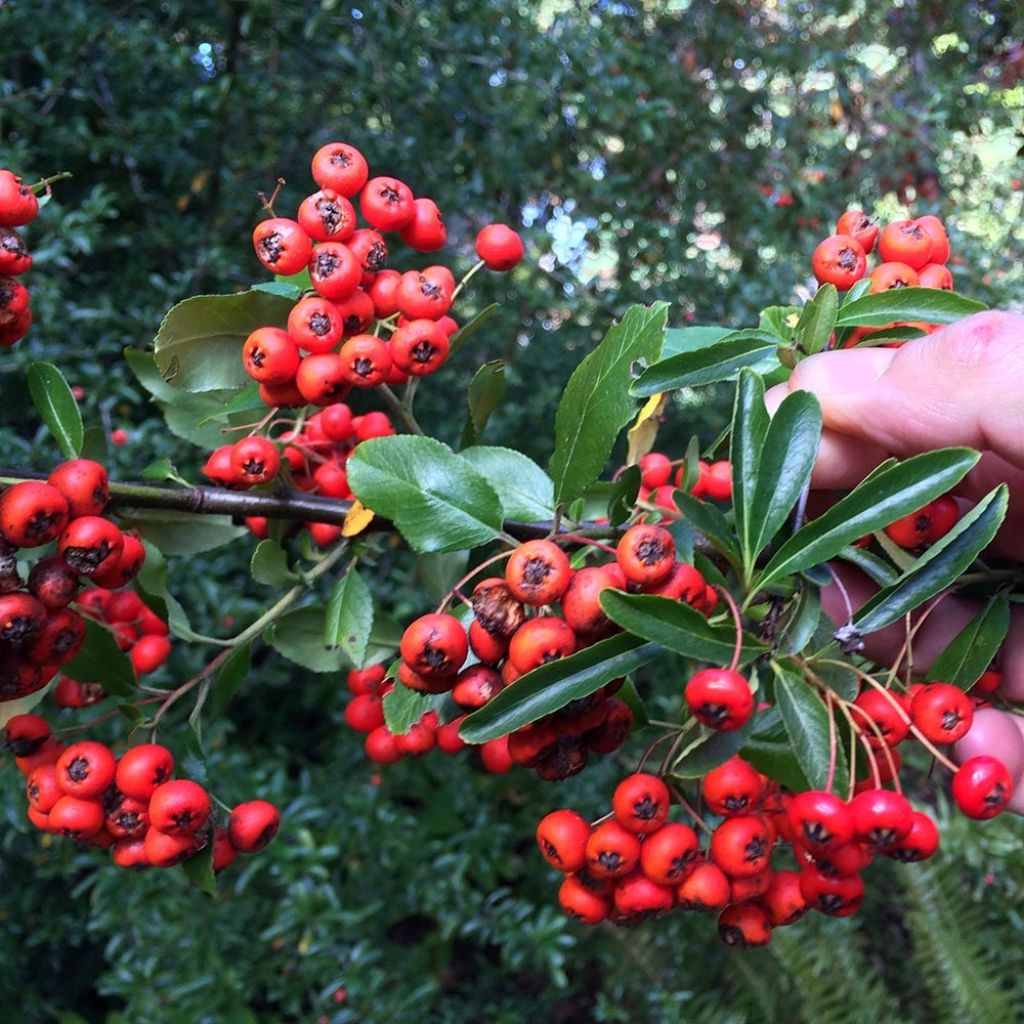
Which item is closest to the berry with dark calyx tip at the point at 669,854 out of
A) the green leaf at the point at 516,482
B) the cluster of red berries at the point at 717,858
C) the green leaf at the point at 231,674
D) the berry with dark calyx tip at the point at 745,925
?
the cluster of red berries at the point at 717,858

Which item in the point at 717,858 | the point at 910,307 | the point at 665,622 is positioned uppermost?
the point at 910,307

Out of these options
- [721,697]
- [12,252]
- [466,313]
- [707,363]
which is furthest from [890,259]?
[466,313]

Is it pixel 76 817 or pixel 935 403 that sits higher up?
pixel 935 403

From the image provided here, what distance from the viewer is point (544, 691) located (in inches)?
28.7

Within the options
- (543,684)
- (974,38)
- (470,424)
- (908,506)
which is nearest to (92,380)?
(470,424)

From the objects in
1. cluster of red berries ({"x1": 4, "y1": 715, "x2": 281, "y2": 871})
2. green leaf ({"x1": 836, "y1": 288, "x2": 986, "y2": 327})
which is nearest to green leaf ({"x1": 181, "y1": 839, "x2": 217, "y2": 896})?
cluster of red berries ({"x1": 4, "y1": 715, "x2": 281, "y2": 871})

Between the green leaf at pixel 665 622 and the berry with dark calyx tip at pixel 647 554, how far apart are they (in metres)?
0.05

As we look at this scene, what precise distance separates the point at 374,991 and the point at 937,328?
6.55 ft

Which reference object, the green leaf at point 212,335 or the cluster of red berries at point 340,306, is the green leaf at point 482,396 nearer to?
the cluster of red berries at point 340,306

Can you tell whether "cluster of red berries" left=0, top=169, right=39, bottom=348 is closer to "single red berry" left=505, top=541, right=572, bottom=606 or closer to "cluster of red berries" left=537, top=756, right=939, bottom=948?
"single red berry" left=505, top=541, right=572, bottom=606

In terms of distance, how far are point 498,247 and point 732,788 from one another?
2.37 feet

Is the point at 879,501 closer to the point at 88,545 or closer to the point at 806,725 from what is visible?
the point at 806,725

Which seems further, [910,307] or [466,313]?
[466,313]

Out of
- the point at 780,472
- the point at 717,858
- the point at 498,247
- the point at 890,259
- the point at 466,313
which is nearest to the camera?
the point at 780,472
